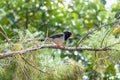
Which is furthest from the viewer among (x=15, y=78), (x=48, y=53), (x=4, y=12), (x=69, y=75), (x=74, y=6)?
(x=74, y=6)

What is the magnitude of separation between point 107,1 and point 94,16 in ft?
0.67

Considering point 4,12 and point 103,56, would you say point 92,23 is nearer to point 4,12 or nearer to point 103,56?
point 4,12

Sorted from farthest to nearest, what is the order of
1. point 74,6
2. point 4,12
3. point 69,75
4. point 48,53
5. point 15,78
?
point 74,6 < point 4,12 < point 48,53 < point 69,75 < point 15,78

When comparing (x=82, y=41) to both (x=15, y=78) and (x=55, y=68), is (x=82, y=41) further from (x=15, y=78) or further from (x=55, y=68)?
(x=15, y=78)

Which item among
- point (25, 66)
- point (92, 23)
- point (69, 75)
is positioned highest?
point (25, 66)

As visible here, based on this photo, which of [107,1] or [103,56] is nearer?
[103,56]

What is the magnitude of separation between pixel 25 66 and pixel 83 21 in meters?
2.11

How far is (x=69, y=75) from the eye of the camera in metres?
2.11

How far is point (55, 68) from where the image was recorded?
2127 millimetres

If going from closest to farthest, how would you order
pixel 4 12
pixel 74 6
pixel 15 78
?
pixel 15 78, pixel 4 12, pixel 74 6

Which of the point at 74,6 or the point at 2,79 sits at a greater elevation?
the point at 2,79

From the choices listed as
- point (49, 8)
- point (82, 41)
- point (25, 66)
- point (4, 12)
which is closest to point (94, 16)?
point (49, 8)

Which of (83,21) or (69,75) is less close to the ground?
(69,75)

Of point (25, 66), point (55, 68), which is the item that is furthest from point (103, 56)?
point (25, 66)
